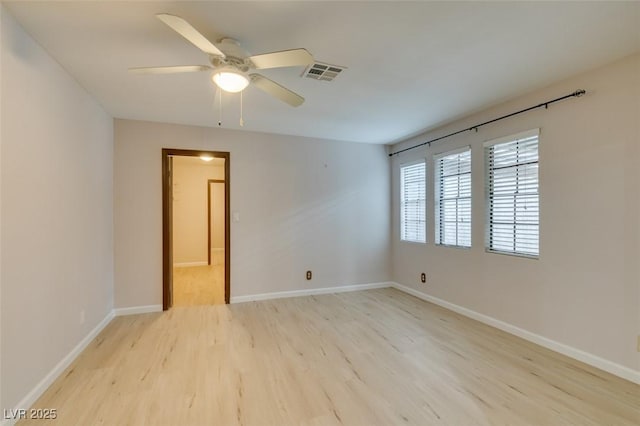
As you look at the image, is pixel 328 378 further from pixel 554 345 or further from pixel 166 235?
pixel 166 235

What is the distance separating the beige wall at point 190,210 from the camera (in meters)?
7.31

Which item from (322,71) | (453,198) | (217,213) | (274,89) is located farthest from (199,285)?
(453,198)

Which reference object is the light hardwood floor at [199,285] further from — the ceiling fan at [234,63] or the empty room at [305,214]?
the ceiling fan at [234,63]

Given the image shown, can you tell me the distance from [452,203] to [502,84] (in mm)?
1666

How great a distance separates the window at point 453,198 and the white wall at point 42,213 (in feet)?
14.0

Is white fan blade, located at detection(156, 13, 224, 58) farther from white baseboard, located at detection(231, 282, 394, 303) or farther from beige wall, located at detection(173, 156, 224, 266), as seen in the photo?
beige wall, located at detection(173, 156, 224, 266)

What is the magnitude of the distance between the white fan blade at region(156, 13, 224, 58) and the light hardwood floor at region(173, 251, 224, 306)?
3567mm

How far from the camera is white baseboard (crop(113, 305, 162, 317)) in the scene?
12.5ft

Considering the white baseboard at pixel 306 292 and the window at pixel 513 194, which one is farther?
the white baseboard at pixel 306 292

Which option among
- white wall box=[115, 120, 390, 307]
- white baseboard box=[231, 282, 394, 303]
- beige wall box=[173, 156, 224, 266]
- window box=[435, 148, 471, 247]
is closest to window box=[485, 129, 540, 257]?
window box=[435, 148, 471, 247]

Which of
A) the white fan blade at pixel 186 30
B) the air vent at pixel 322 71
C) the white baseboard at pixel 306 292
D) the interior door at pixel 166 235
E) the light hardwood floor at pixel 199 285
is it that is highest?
the air vent at pixel 322 71

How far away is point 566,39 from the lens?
6.89 feet

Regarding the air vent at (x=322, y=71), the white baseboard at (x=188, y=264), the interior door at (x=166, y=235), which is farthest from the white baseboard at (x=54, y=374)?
the white baseboard at (x=188, y=264)

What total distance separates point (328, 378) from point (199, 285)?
12.5 ft
